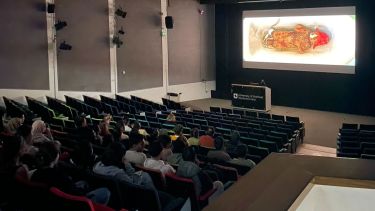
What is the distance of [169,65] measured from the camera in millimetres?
16828

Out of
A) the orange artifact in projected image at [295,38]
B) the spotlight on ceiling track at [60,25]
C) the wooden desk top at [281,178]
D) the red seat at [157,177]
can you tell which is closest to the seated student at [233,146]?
the red seat at [157,177]

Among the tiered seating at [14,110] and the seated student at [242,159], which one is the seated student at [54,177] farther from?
the tiered seating at [14,110]

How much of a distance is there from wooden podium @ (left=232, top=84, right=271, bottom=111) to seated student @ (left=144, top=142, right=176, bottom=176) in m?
10.1

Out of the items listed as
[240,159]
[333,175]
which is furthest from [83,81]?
[333,175]

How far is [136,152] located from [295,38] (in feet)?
35.8

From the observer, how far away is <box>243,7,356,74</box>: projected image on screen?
48.3 feet

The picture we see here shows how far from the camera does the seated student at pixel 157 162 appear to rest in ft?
17.7

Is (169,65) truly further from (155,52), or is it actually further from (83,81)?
(83,81)

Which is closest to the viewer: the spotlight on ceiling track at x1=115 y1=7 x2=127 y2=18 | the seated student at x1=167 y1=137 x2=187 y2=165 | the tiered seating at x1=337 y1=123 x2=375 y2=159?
the seated student at x1=167 y1=137 x2=187 y2=165

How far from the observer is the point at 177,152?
21.8ft

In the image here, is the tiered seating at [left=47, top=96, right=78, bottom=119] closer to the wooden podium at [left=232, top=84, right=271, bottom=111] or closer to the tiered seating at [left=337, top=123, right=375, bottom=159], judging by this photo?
the tiered seating at [left=337, top=123, right=375, bottom=159]

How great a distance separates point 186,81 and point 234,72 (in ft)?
5.88

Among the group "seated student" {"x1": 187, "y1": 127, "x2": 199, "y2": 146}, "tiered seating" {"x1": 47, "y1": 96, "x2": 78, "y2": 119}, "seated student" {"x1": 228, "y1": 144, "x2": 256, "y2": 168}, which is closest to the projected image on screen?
"tiered seating" {"x1": 47, "y1": 96, "x2": 78, "y2": 119}

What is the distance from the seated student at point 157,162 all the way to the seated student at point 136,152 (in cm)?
24
